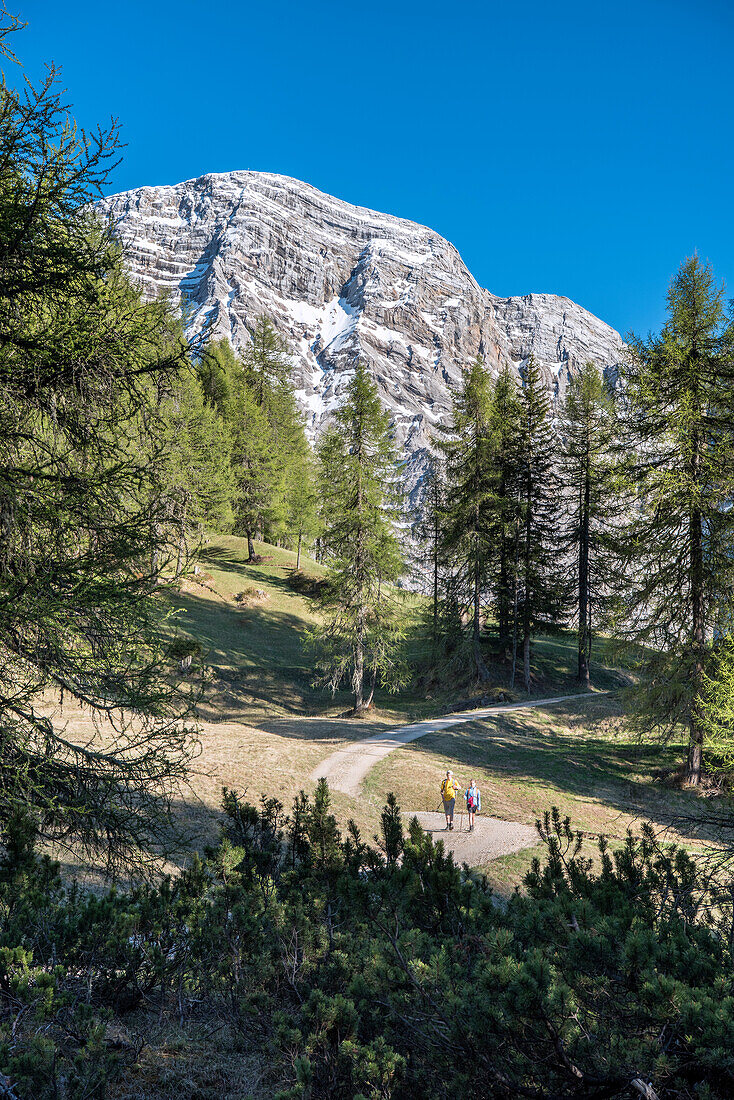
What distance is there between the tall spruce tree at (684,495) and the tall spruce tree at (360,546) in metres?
9.94

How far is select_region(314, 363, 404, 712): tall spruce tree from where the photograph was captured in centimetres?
2331

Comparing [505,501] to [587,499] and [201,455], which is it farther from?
[201,455]

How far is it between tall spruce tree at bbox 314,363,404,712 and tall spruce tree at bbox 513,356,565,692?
8046 mm

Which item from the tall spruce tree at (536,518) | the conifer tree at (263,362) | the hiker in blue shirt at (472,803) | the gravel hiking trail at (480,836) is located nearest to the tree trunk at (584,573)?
the tall spruce tree at (536,518)

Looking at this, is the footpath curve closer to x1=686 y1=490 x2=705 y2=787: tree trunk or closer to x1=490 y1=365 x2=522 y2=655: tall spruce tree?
x1=490 y1=365 x2=522 y2=655: tall spruce tree

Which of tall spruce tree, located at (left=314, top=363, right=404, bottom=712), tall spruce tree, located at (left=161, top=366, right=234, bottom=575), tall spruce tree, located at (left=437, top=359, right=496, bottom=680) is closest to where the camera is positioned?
tall spruce tree, located at (left=314, top=363, right=404, bottom=712)

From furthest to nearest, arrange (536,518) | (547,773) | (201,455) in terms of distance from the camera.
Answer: (536,518) → (201,455) → (547,773)

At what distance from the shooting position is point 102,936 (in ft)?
12.9

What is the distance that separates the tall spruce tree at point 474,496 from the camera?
2736 cm


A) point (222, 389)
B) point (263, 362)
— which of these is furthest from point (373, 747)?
point (263, 362)

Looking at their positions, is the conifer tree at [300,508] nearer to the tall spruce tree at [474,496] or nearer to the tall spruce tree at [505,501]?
the tall spruce tree at [474,496]

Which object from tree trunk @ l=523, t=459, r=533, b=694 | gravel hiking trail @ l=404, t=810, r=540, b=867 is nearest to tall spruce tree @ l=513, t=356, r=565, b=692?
tree trunk @ l=523, t=459, r=533, b=694

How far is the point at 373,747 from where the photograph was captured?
1808cm

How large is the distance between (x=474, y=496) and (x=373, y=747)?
13.7m
